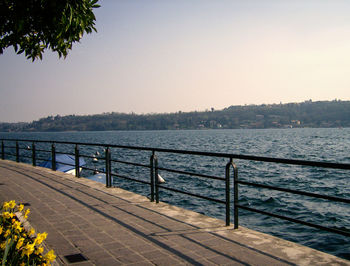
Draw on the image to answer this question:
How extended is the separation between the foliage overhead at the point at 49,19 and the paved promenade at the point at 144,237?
2984 millimetres

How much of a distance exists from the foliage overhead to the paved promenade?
2984mm

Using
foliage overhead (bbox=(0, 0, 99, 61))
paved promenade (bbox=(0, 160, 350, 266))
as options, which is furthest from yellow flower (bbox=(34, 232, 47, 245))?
foliage overhead (bbox=(0, 0, 99, 61))

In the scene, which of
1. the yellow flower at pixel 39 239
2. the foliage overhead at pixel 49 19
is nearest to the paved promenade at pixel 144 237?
the yellow flower at pixel 39 239

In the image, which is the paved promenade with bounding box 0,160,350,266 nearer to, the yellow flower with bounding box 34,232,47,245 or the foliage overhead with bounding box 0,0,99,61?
the yellow flower with bounding box 34,232,47,245

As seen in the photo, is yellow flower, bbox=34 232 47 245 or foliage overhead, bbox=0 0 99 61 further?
foliage overhead, bbox=0 0 99 61

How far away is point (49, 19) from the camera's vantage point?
190 inches

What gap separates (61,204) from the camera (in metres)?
7.23

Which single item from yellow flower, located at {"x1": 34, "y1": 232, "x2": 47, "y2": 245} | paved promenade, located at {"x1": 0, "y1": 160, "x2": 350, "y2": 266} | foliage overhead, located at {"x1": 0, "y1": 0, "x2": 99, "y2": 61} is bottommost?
paved promenade, located at {"x1": 0, "y1": 160, "x2": 350, "y2": 266}

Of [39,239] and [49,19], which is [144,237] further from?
[49,19]

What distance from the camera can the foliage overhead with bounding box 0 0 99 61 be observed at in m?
4.48

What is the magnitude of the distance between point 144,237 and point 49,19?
350 centimetres

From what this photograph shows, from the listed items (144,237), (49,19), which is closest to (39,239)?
(144,237)

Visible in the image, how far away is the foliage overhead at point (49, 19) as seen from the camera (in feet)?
14.7

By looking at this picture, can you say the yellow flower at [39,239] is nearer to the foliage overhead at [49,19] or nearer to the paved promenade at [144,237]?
the paved promenade at [144,237]
